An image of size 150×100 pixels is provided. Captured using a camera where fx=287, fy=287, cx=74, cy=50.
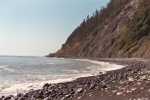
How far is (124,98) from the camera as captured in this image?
1153 centimetres

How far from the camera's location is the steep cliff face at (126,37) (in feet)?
291

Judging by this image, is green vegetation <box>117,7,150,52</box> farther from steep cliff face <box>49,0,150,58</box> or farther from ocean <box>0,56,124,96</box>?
ocean <box>0,56,124,96</box>

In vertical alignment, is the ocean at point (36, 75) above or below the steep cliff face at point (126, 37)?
below

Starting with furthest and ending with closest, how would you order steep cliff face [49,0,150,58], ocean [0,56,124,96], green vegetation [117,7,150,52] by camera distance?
green vegetation [117,7,150,52] → steep cliff face [49,0,150,58] → ocean [0,56,124,96]

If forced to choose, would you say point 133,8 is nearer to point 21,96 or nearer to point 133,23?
point 133,23

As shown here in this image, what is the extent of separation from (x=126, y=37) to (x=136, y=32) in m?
5.86

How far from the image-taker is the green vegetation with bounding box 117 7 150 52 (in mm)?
92544

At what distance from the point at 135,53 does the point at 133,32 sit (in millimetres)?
14937

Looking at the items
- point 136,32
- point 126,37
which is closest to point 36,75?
point 136,32

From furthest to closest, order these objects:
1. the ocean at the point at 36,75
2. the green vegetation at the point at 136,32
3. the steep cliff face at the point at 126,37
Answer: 1. the green vegetation at the point at 136,32
2. the steep cliff face at the point at 126,37
3. the ocean at the point at 36,75

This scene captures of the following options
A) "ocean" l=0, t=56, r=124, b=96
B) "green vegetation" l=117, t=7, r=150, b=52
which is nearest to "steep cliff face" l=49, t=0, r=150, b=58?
"green vegetation" l=117, t=7, r=150, b=52

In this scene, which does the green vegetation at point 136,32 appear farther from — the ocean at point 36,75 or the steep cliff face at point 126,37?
the ocean at point 36,75

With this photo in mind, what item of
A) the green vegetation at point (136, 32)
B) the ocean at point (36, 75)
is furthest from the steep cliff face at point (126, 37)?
the ocean at point (36, 75)

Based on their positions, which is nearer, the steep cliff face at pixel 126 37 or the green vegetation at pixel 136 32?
the steep cliff face at pixel 126 37
